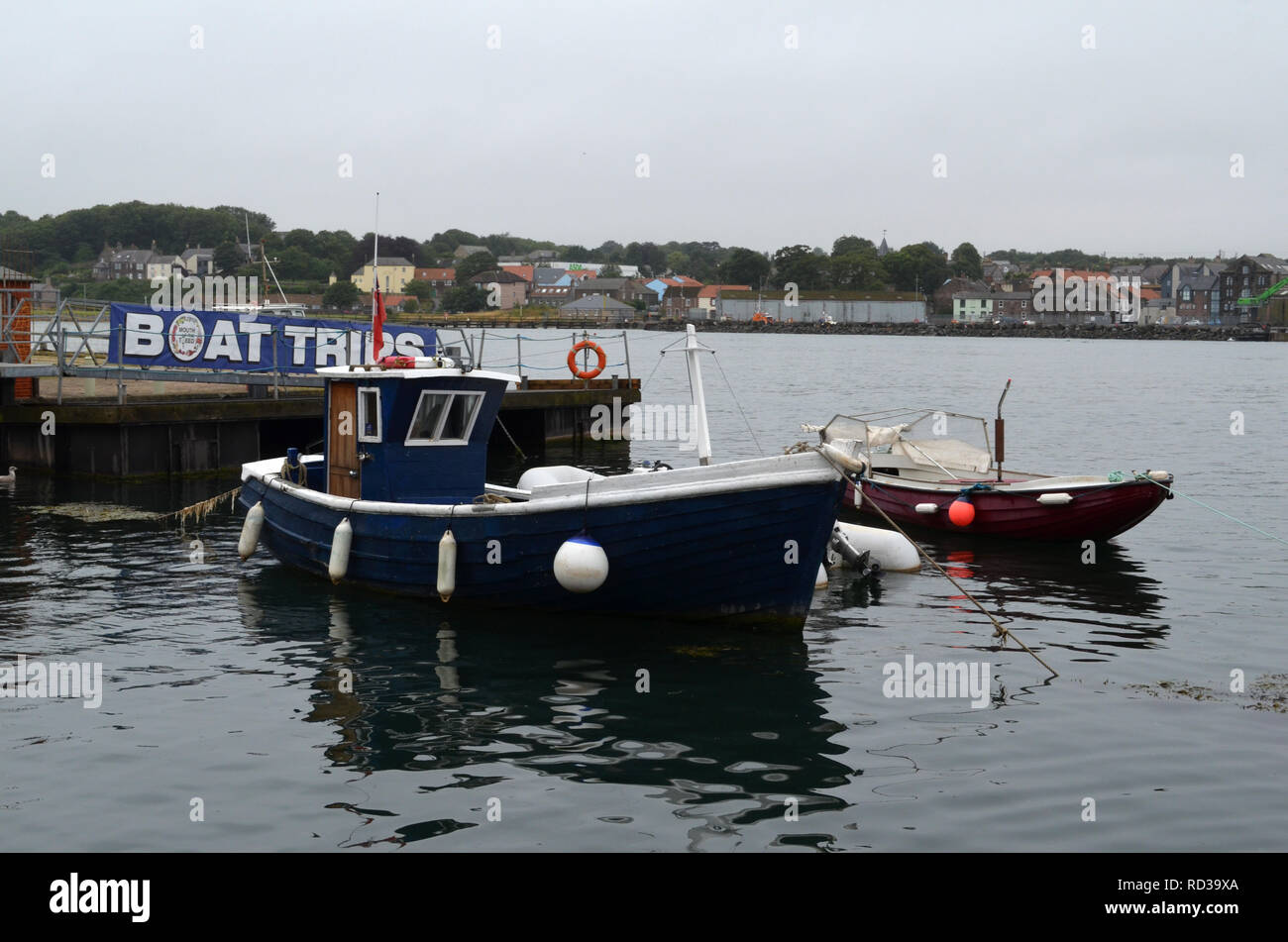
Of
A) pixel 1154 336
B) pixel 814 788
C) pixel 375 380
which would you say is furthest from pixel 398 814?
pixel 1154 336

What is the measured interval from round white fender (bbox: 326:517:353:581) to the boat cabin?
54 cm

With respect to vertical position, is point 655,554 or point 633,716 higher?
point 655,554

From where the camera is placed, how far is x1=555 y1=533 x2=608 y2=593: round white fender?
1495 cm

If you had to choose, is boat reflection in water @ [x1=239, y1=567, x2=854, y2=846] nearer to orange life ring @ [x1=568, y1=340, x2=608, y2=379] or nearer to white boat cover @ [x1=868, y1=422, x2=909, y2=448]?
white boat cover @ [x1=868, y1=422, x2=909, y2=448]

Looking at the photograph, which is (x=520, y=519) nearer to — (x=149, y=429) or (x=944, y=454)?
(x=944, y=454)

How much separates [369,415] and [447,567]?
2.86m

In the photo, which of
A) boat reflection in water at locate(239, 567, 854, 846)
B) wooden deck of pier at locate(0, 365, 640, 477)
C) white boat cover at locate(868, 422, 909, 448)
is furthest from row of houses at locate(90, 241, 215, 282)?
boat reflection in water at locate(239, 567, 854, 846)

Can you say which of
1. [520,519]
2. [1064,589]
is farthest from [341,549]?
[1064,589]

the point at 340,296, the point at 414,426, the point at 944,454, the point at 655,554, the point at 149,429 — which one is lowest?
the point at 655,554

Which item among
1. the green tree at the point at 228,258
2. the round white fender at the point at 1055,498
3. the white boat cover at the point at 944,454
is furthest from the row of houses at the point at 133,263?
the round white fender at the point at 1055,498

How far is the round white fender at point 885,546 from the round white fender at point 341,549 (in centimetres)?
798

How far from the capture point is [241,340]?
103 ft

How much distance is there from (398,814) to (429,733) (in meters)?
2.09
